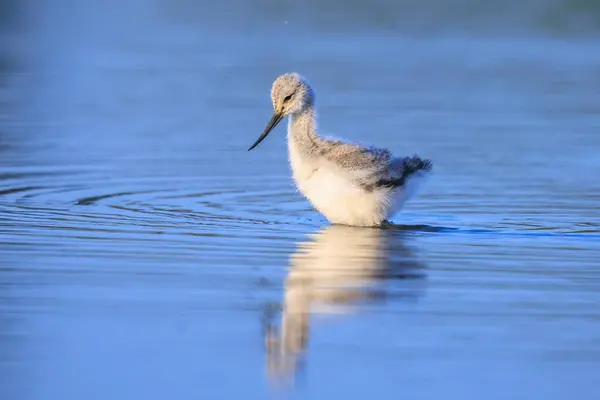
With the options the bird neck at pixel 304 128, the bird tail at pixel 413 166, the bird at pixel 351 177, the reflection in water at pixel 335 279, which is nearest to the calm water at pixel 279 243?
the reflection in water at pixel 335 279

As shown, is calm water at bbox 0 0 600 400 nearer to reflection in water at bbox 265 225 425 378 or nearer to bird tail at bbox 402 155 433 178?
reflection in water at bbox 265 225 425 378

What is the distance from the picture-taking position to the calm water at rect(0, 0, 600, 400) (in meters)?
6.99

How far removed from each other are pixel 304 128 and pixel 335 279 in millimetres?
2673

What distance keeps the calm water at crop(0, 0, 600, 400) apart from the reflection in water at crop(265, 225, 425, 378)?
25 millimetres

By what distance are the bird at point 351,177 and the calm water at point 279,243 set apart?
0.67 feet

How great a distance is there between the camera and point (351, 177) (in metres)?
10.8

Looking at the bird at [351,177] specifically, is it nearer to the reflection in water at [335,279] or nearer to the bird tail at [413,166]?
the bird tail at [413,166]

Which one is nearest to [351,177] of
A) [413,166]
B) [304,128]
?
[413,166]

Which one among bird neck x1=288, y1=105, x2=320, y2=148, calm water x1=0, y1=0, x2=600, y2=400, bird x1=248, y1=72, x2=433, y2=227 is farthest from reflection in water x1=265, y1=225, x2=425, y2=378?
bird neck x1=288, y1=105, x2=320, y2=148

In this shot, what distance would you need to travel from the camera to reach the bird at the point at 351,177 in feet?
35.6

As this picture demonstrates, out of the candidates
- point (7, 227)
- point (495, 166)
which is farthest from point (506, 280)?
point (495, 166)

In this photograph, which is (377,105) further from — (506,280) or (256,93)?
(506,280)

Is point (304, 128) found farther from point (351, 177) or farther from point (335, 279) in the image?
point (335, 279)

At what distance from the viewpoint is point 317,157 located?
436 inches
